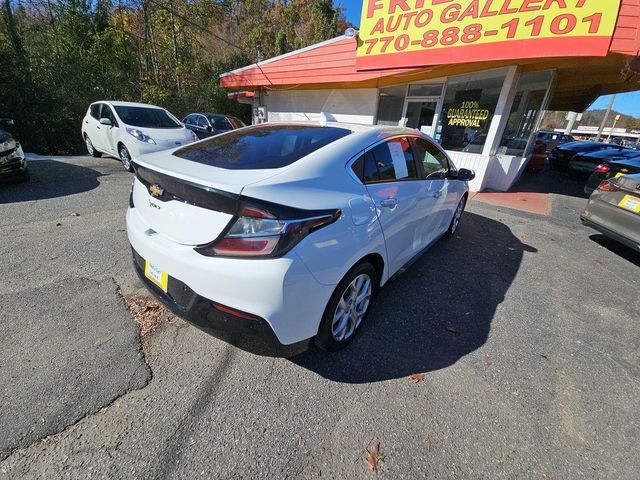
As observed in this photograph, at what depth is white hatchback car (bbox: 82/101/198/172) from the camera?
6711 mm

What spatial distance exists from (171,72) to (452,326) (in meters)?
20.9

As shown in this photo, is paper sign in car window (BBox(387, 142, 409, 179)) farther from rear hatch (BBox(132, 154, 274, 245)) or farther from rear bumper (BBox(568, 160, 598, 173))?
rear bumper (BBox(568, 160, 598, 173))

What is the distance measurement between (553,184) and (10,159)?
14261mm

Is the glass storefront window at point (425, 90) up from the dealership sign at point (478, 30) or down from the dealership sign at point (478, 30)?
down

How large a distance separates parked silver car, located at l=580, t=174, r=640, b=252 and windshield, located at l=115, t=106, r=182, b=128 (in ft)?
28.5

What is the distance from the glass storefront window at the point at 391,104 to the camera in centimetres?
980

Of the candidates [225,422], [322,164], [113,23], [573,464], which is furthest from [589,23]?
[113,23]

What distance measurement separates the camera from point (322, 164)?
197cm

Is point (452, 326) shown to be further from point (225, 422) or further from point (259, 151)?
point (259, 151)

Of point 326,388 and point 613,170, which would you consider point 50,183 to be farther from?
point 613,170

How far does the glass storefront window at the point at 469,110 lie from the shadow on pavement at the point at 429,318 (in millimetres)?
4703

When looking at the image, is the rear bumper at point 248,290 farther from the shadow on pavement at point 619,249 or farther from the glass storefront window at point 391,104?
the glass storefront window at point 391,104

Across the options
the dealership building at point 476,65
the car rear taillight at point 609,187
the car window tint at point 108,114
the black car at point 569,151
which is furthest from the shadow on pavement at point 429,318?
the black car at point 569,151

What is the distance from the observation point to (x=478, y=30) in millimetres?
6320
